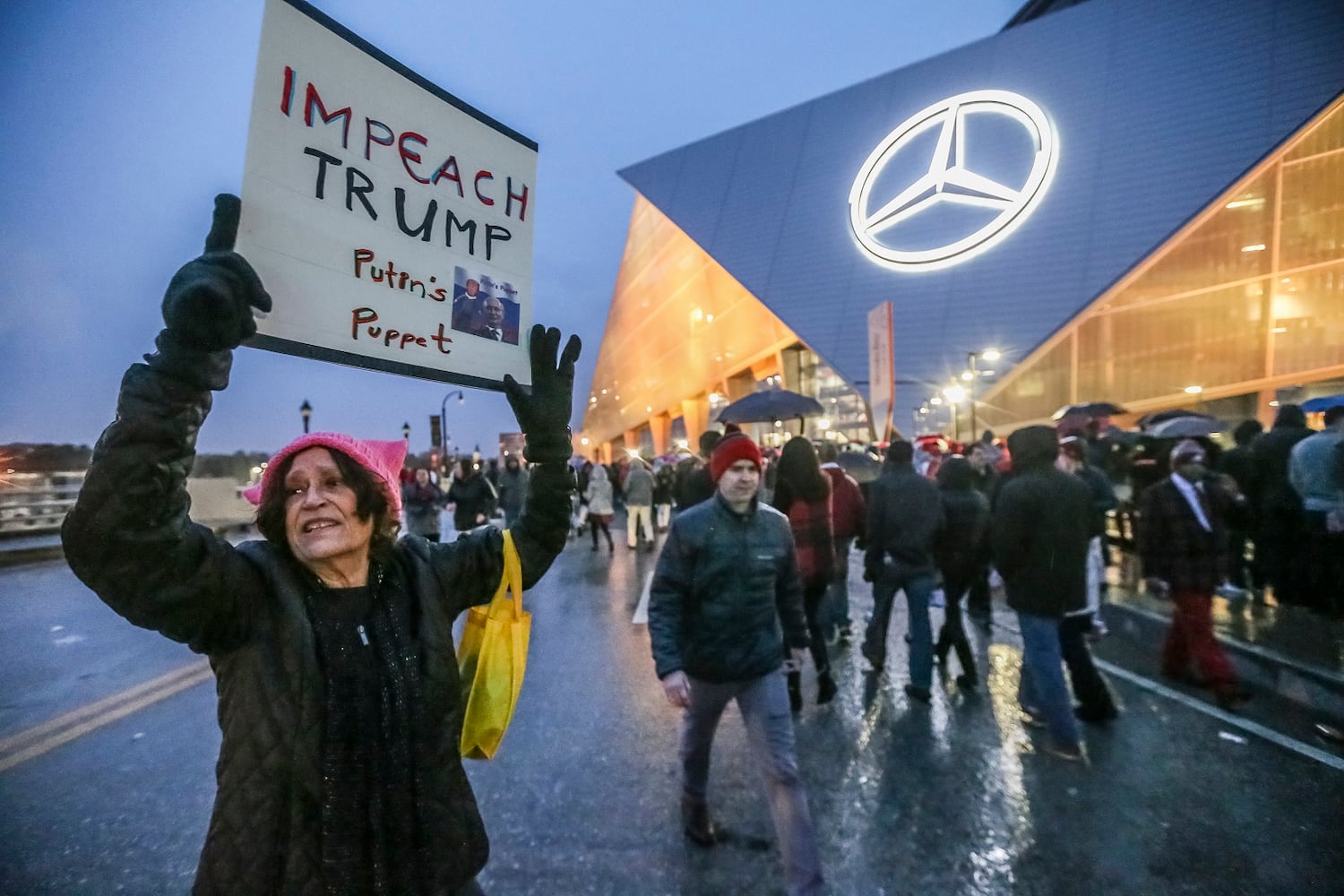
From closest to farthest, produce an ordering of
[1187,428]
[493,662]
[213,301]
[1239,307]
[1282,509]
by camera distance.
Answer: [213,301] < [493,662] < [1282,509] < [1187,428] < [1239,307]

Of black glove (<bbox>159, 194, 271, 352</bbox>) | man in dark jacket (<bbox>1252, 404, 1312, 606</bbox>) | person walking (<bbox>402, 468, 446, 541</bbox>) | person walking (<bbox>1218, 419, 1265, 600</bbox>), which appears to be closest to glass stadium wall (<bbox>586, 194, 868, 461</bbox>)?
person walking (<bbox>402, 468, 446, 541</bbox>)

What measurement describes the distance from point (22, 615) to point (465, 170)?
9346 millimetres

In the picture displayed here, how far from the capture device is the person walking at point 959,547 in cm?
500

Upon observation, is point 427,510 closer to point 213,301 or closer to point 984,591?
point 984,591

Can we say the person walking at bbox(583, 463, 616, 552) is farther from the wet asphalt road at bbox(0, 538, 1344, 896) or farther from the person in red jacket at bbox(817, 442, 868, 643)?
the wet asphalt road at bbox(0, 538, 1344, 896)

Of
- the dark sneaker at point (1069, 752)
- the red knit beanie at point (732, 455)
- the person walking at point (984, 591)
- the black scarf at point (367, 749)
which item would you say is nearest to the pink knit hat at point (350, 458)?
the black scarf at point (367, 749)

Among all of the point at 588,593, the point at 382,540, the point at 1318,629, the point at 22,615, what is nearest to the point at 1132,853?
the point at 382,540

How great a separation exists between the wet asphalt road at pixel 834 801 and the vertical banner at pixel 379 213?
2.14m

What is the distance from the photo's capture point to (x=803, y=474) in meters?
4.71

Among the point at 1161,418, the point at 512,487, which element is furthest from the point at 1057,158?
the point at 512,487

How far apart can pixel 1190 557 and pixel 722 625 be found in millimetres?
3650

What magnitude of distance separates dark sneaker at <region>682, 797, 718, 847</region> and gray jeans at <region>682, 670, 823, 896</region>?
31 mm

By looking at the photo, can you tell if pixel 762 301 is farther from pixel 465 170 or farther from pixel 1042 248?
pixel 465 170

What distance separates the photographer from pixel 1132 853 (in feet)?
9.10
